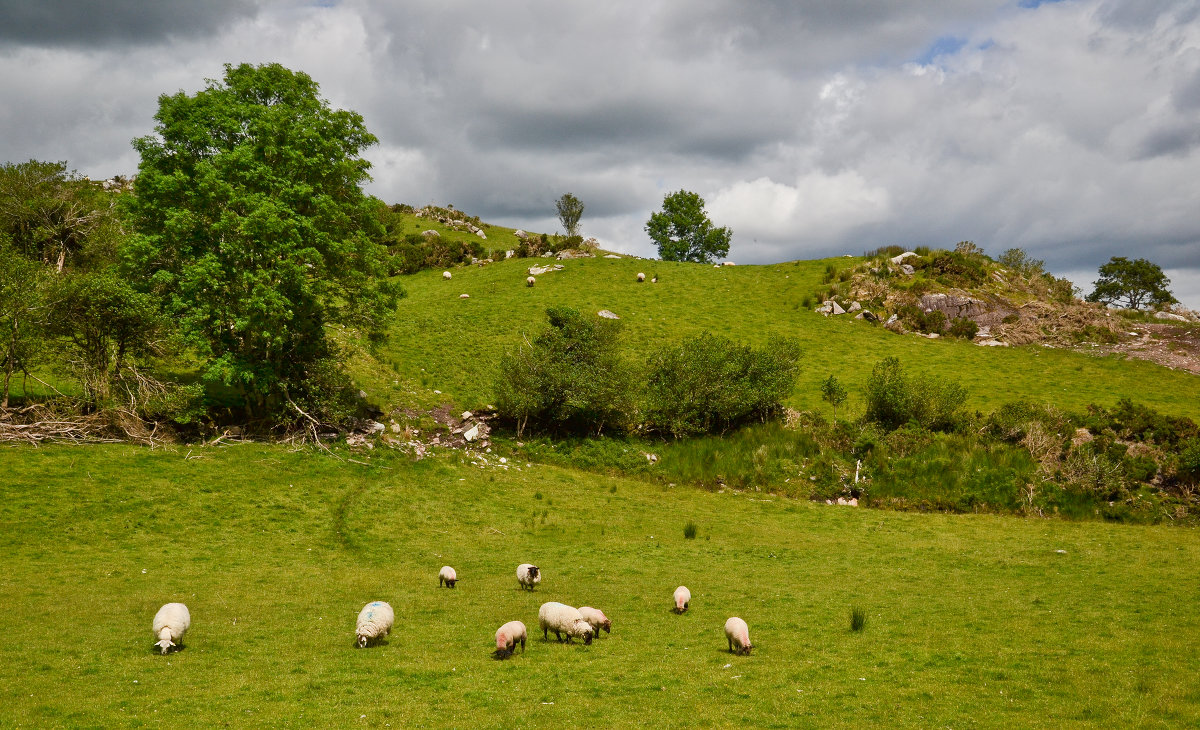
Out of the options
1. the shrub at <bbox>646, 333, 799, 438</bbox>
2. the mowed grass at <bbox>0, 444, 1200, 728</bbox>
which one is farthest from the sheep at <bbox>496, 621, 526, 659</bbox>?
the shrub at <bbox>646, 333, 799, 438</bbox>

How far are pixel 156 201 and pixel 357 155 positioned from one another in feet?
31.5

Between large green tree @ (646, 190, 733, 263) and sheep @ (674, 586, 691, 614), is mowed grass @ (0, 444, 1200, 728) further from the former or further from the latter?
large green tree @ (646, 190, 733, 263)

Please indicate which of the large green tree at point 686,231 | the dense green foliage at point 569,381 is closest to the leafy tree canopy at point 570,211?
the large green tree at point 686,231

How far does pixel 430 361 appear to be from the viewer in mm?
49750

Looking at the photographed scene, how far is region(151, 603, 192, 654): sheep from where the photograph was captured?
14086 mm

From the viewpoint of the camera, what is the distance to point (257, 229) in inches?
1160

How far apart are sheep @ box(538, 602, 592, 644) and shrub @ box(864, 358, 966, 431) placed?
93.5ft

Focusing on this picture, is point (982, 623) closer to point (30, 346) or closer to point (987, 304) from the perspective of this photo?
point (30, 346)

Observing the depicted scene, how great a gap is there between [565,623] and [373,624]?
→ 14.1 ft

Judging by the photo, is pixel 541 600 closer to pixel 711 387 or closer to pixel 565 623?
pixel 565 623

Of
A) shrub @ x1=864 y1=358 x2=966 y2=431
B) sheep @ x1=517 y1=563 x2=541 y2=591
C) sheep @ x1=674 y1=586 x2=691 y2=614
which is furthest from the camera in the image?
shrub @ x1=864 y1=358 x2=966 y2=431

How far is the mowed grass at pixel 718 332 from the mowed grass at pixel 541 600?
1512 centimetres

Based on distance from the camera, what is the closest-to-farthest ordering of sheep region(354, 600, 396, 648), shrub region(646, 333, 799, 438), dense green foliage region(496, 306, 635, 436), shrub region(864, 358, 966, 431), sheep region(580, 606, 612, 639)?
sheep region(354, 600, 396, 648) → sheep region(580, 606, 612, 639) → shrub region(864, 358, 966, 431) → dense green foliage region(496, 306, 635, 436) → shrub region(646, 333, 799, 438)

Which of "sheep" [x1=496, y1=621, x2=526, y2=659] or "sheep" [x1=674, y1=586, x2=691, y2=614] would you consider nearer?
"sheep" [x1=496, y1=621, x2=526, y2=659]
